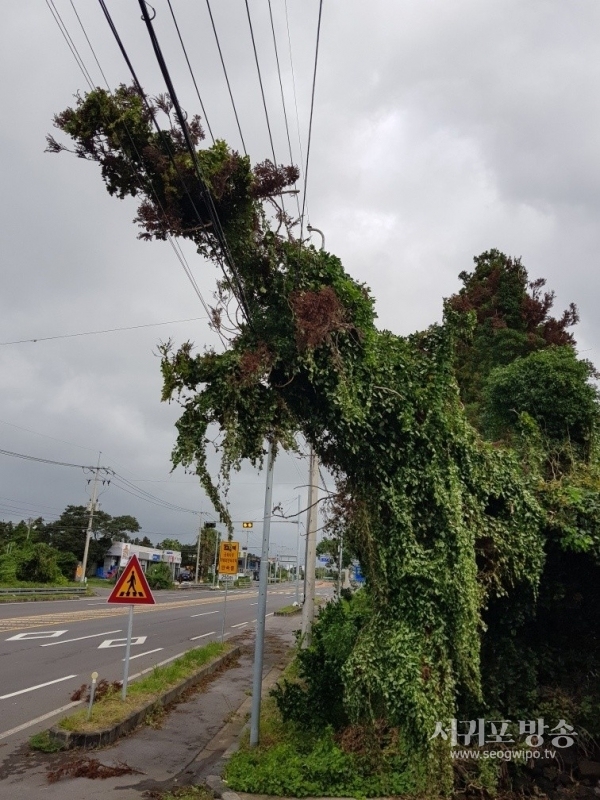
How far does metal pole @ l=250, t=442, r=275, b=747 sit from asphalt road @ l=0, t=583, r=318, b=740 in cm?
342

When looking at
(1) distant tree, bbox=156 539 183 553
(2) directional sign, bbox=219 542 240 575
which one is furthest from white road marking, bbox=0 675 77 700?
(1) distant tree, bbox=156 539 183 553

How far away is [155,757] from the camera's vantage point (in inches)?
304

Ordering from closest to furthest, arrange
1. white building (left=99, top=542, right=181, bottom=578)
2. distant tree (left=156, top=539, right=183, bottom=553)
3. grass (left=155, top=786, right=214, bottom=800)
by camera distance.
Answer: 1. grass (left=155, top=786, right=214, bottom=800)
2. white building (left=99, top=542, right=181, bottom=578)
3. distant tree (left=156, top=539, right=183, bottom=553)

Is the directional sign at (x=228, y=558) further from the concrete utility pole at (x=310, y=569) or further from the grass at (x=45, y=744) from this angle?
the grass at (x=45, y=744)

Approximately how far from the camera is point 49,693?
10.8 meters

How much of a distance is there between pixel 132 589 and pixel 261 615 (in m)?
2.74

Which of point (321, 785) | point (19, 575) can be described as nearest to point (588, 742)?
point (321, 785)

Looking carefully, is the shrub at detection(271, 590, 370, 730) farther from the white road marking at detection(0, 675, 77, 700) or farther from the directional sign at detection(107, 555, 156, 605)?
the white road marking at detection(0, 675, 77, 700)

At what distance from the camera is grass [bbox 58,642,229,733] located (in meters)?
8.16

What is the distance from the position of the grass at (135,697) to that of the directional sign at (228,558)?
233cm

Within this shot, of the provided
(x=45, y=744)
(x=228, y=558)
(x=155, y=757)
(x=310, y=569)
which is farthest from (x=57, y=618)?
(x=155, y=757)

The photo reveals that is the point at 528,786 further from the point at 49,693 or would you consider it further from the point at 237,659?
the point at 237,659

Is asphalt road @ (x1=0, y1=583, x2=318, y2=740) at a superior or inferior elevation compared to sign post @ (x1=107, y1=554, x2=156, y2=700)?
inferior

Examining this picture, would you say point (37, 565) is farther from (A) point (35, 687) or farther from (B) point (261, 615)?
(B) point (261, 615)
